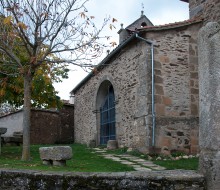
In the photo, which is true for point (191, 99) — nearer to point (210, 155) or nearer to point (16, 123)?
point (210, 155)

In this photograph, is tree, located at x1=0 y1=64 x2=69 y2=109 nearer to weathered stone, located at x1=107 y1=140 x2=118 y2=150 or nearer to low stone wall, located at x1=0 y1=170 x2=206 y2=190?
weathered stone, located at x1=107 y1=140 x2=118 y2=150

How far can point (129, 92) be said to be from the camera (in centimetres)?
1131

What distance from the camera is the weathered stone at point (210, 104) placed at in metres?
3.32

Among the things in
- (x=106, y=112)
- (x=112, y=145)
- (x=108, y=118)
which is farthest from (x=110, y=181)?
(x=106, y=112)

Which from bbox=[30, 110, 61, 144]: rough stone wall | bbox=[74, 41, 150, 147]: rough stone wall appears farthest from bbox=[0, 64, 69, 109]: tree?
bbox=[30, 110, 61, 144]: rough stone wall

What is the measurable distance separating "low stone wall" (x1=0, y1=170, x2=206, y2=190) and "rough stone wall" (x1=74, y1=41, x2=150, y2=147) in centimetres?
627

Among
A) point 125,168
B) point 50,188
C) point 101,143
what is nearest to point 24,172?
point 50,188

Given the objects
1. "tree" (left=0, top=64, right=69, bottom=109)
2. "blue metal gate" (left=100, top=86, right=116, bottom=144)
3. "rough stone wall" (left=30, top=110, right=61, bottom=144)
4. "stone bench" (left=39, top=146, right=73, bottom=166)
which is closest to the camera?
"stone bench" (left=39, top=146, right=73, bottom=166)

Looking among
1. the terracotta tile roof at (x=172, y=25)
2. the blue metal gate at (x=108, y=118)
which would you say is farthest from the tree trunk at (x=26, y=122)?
the blue metal gate at (x=108, y=118)

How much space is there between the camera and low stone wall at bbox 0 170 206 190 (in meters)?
3.24

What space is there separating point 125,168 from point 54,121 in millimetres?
13007

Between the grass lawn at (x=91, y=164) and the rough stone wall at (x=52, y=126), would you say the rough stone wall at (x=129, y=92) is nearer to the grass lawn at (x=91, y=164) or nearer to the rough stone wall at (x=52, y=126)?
the grass lawn at (x=91, y=164)

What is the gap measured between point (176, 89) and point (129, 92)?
1885 mm

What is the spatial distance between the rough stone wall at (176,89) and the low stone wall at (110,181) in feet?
20.7
